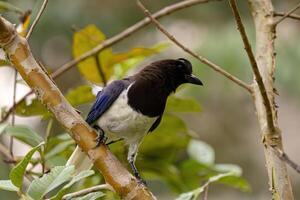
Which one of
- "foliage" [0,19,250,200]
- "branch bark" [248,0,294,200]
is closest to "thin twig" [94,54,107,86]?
"foliage" [0,19,250,200]

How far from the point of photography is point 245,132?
6602 millimetres

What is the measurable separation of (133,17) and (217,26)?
0.76 meters

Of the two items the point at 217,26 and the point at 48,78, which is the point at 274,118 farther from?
the point at 217,26

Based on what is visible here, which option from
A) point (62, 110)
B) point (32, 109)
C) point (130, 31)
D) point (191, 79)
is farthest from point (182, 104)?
point (62, 110)

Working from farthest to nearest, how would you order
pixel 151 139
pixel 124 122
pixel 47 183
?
pixel 151 139 < pixel 124 122 < pixel 47 183

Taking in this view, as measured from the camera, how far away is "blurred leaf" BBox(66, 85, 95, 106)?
6.70 ft

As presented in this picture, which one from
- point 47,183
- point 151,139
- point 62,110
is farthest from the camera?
point 151,139

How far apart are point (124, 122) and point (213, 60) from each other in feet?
9.63

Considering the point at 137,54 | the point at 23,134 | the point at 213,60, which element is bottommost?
the point at 213,60

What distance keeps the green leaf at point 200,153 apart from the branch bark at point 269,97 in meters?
0.58

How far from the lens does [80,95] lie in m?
2.06

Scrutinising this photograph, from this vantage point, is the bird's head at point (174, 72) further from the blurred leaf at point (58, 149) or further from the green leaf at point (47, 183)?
the green leaf at point (47, 183)

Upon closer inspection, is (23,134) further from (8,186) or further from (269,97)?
(269,97)

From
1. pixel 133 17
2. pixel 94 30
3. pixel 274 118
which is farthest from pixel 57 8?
pixel 274 118
